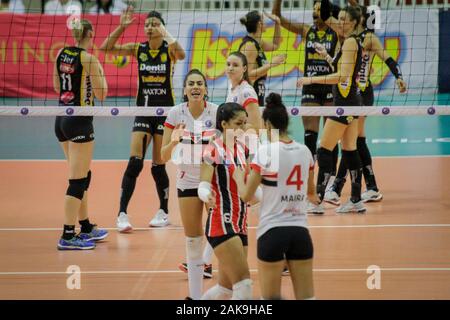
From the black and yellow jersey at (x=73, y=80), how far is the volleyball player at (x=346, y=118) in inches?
94.4

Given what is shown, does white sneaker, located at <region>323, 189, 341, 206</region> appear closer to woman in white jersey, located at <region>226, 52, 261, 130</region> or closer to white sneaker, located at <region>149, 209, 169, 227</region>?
white sneaker, located at <region>149, 209, 169, 227</region>

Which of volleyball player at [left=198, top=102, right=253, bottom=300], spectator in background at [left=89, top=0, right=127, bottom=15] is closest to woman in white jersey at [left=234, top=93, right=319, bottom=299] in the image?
volleyball player at [left=198, top=102, right=253, bottom=300]

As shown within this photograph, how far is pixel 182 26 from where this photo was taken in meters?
18.0

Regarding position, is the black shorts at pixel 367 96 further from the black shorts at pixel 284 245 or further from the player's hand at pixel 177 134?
the black shorts at pixel 284 245

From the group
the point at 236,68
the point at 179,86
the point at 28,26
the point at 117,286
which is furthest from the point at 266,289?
the point at 28,26

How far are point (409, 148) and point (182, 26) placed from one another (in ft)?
22.5

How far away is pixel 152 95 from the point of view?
347 inches

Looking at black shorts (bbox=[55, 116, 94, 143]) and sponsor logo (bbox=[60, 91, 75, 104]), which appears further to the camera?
sponsor logo (bbox=[60, 91, 75, 104])

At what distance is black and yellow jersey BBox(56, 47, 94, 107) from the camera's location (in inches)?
307

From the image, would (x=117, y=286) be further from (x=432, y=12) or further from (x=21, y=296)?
(x=432, y=12)

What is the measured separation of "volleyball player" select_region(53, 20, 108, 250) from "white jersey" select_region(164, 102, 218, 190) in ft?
5.41

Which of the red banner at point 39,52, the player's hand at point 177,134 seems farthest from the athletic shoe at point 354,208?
the red banner at point 39,52

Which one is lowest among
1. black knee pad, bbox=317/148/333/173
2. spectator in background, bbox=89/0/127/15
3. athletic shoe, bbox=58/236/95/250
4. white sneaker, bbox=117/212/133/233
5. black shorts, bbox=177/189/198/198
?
athletic shoe, bbox=58/236/95/250

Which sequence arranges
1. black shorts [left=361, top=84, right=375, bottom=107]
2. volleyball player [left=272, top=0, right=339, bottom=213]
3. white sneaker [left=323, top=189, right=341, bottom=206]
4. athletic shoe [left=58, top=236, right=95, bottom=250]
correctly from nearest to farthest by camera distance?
athletic shoe [left=58, top=236, right=95, bottom=250]
white sneaker [left=323, top=189, right=341, bottom=206]
volleyball player [left=272, top=0, right=339, bottom=213]
black shorts [left=361, top=84, right=375, bottom=107]
